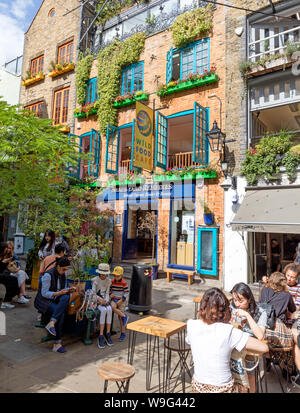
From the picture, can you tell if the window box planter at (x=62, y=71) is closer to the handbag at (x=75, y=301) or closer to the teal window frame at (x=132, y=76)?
the teal window frame at (x=132, y=76)

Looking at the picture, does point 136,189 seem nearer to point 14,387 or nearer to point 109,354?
point 109,354

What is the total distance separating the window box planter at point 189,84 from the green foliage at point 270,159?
3280 millimetres

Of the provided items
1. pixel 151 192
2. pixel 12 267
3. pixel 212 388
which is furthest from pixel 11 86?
pixel 212 388

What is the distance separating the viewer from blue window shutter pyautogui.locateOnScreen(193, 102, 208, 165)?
33.6 ft

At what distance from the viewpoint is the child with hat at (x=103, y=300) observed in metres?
5.04

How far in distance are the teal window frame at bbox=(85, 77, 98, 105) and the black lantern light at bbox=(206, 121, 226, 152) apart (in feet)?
24.6

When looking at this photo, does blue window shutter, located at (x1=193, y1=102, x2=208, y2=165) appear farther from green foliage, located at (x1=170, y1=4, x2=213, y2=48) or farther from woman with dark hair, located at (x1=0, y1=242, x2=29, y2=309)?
woman with dark hair, located at (x1=0, y1=242, x2=29, y2=309)

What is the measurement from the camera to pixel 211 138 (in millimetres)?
10094

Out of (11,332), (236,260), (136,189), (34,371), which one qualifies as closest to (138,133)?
(136,189)

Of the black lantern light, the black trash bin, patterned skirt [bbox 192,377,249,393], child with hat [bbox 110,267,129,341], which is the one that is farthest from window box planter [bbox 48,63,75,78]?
patterned skirt [bbox 192,377,249,393]

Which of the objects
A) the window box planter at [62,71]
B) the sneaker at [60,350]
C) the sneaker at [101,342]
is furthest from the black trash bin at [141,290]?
the window box planter at [62,71]

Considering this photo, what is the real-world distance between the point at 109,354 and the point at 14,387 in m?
1.54

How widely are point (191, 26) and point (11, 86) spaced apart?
13518mm

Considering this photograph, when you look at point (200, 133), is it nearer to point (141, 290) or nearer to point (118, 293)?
point (141, 290)
